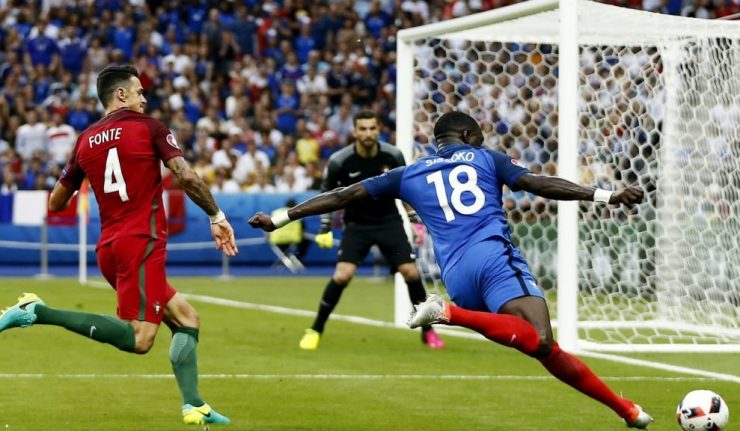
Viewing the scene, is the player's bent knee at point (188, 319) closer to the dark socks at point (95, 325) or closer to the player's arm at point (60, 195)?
the dark socks at point (95, 325)

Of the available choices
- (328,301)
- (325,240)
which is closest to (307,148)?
(325,240)

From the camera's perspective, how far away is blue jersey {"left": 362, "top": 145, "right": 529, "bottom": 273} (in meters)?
8.70

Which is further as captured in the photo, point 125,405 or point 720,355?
point 720,355

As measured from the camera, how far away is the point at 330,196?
29.1ft

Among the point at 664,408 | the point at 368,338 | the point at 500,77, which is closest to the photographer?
the point at 664,408

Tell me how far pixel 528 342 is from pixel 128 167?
106 inches

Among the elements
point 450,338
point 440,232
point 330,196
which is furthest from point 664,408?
point 450,338

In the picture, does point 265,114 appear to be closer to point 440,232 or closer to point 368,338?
point 368,338

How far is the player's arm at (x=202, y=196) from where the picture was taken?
8.55 meters

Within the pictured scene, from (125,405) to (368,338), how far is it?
5512mm

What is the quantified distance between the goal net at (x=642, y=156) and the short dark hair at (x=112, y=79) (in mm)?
5610

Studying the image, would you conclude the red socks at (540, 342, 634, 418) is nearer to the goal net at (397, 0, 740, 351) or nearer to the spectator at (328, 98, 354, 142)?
the goal net at (397, 0, 740, 351)

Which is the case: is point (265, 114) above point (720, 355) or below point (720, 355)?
above

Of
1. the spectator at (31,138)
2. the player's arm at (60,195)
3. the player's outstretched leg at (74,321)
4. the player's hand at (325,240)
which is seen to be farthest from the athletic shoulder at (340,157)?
the spectator at (31,138)
